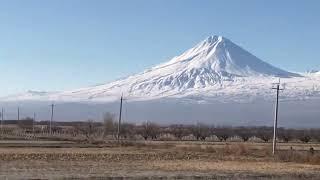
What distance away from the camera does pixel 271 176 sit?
4241cm

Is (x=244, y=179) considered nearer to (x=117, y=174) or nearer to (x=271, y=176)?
(x=271, y=176)

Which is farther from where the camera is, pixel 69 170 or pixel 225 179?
pixel 69 170

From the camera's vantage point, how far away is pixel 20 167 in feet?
146

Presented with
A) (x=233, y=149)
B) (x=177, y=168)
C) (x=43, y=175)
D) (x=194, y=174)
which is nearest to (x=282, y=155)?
(x=233, y=149)

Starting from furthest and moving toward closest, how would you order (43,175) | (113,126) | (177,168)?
(113,126)
(177,168)
(43,175)

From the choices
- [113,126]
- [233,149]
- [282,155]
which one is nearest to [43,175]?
[282,155]

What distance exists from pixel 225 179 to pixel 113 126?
6323 inches

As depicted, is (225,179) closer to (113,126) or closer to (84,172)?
(84,172)

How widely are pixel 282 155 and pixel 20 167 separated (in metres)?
32.6

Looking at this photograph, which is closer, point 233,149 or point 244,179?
point 244,179

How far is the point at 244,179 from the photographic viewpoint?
130 ft

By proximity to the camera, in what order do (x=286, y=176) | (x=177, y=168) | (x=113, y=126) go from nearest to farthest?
1. (x=286, y=176)
2. (x=177, y=168)
3. (x=113, y=126)

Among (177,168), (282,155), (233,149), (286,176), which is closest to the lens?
(286,176)

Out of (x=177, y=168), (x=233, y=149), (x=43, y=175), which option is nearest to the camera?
(x=43, y=175)
